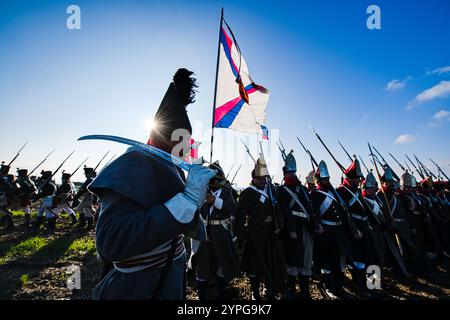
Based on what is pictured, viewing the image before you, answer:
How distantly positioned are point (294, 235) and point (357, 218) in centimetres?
194

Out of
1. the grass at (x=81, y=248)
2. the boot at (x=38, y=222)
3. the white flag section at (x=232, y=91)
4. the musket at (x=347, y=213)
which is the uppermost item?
the white flag section at (x=232, y=91)

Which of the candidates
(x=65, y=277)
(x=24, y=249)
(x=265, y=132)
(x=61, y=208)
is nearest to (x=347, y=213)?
(x=265, y=132)

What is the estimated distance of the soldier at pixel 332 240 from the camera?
17.0 feet

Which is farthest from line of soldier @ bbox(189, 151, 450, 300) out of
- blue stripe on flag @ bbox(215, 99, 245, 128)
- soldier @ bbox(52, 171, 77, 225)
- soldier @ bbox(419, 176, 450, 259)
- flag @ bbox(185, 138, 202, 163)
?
soldier @ bbox(52, 171, 77, 225)

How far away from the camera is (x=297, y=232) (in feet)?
17.3

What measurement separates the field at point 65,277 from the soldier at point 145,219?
151 inches

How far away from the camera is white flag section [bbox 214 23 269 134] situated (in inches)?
176

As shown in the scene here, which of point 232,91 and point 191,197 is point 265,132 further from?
point 191,197

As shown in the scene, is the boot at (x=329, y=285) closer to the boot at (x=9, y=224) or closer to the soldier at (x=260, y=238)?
the soldier at (x=260, y=238)

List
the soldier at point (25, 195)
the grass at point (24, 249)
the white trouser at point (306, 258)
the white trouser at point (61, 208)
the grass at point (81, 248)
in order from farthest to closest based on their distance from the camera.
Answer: the soldier at point (25, 195) → the white trouser at point (61, 208) → the grass at point (81, 248) → the grass at point (24, 249) → the white trouser at point (306, 258)

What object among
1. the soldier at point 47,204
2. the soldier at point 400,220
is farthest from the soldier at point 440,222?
the soldier at point 47,204
